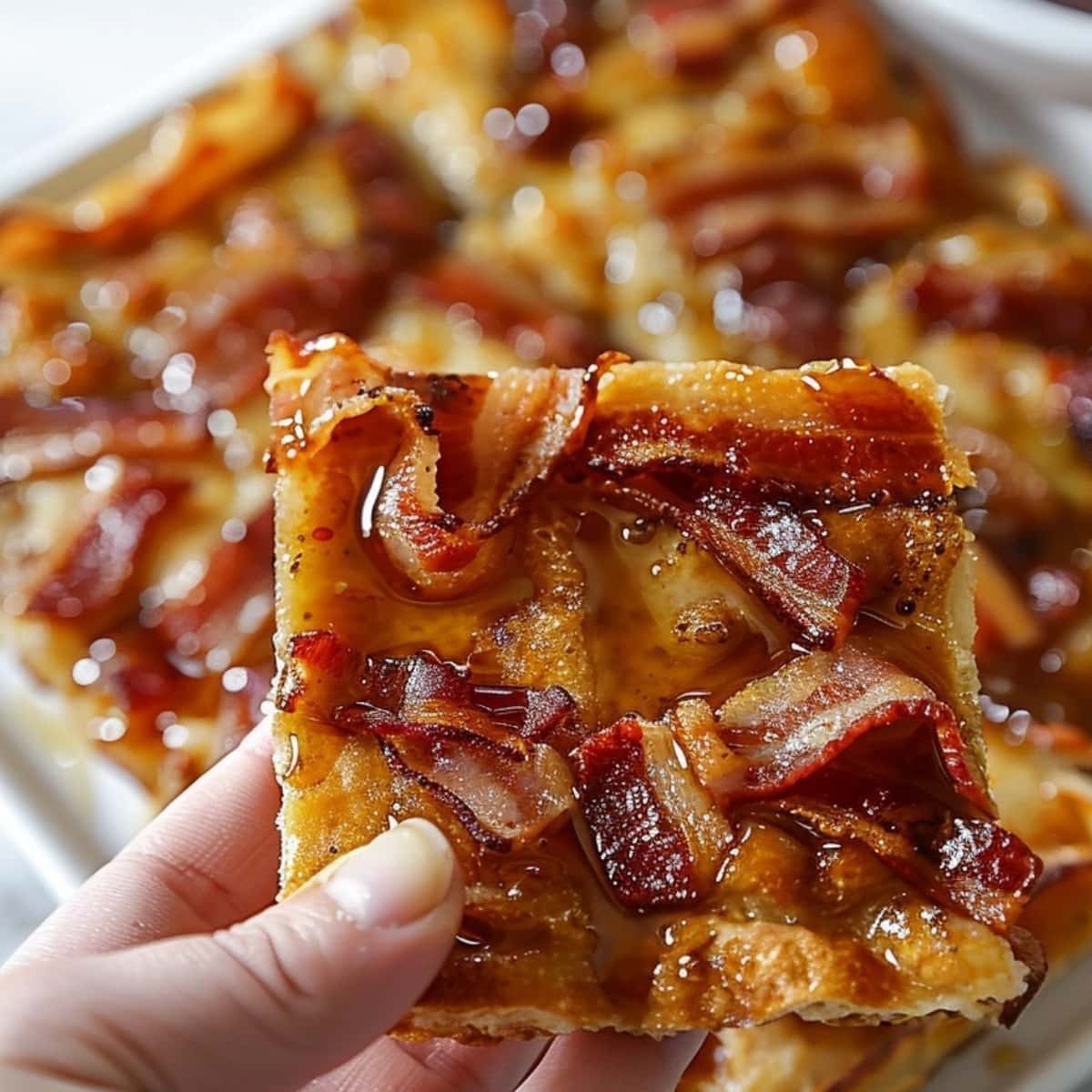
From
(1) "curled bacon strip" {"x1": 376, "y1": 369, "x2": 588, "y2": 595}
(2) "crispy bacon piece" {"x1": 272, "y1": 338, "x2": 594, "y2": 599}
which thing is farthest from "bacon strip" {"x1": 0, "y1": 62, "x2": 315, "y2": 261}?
(1) "curled bacon strip" {"x1": 376, "y1": 369, "x2": 588, "y2": 595}

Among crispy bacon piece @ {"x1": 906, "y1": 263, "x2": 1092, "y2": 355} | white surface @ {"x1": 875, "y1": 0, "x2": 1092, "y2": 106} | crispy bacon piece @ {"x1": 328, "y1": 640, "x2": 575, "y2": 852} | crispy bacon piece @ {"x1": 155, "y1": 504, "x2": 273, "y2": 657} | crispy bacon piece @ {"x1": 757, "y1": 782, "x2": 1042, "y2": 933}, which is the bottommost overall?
crispy bacon piece @ {"x1": 906, "y1": 263, "x2": 1092, "y2": 355}

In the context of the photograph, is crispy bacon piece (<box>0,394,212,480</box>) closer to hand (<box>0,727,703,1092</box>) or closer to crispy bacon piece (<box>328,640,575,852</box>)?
crispy bacon piece (<box>328,640,575,852</box>)

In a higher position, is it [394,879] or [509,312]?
[394,879]

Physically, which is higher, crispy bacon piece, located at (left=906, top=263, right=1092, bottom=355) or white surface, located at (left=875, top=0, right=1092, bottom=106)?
white surface, located at (left=875, top=0, right=1092, bottom=106)

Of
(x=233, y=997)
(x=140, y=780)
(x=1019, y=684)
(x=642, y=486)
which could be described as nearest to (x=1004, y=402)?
(x=1019, y=684)

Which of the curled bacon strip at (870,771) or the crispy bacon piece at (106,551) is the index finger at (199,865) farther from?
the curled bacon strip at (870,771)

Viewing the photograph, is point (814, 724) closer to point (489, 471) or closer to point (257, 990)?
point (489, 471)

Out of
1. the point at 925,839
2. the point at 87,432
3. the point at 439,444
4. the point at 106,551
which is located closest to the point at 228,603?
the point at 106,551

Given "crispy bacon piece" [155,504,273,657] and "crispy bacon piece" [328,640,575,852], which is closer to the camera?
"crispy bacon piece" [328,640,575,852]
